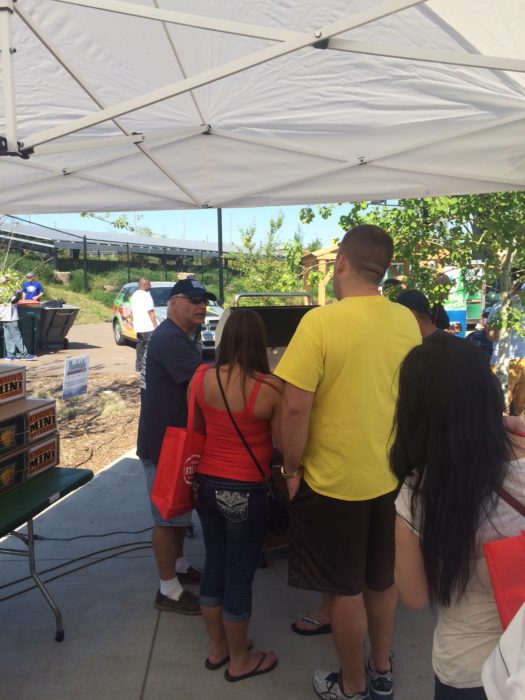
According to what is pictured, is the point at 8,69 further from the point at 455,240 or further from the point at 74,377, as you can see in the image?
the point at 455,240

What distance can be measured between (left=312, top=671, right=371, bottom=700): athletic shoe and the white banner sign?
393 centimetres

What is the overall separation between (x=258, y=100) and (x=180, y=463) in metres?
2.07

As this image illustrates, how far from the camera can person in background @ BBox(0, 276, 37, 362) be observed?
11.6 metres

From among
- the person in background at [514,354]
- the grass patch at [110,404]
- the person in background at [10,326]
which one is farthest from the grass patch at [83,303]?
the person in background at [514,354]

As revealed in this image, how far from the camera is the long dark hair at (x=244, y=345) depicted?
220 cm

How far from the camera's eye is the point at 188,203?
181 inches

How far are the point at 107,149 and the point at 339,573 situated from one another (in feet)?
10.1

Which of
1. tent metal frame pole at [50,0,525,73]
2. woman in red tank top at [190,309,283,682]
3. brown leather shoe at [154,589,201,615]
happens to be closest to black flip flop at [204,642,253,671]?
woman in red tank top at [190,309,283,682]

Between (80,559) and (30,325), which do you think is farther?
(30,325)

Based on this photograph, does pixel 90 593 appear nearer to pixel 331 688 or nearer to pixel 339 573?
pixel 331 688

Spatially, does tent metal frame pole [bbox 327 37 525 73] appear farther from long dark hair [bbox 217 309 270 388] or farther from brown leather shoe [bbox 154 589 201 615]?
brown leather shoe [bbox 154 589 201 615]

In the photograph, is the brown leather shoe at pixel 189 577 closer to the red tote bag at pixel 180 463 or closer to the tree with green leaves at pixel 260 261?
the red tote bag at pixel 180 463

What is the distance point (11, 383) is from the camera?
2.81m

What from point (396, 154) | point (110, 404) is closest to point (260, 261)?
point (110, 404)
